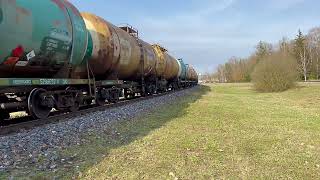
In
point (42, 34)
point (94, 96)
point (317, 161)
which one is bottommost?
point (317, 161)

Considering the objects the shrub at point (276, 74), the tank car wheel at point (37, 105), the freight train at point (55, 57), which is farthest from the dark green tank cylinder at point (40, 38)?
the shrub at point (276, 74)

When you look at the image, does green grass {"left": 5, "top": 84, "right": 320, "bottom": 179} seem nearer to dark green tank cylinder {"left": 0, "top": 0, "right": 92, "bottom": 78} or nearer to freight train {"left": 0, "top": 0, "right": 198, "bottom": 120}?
freight train {"left": 0, "top": 0, "right": 198, "bottom": 120}

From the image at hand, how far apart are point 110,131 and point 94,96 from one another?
16.0 feet

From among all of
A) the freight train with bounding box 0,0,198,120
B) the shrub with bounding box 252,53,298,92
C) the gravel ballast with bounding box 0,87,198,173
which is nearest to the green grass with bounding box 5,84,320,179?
the gravel ballast with bounding box 0,87,198,173

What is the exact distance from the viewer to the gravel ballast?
5.94m

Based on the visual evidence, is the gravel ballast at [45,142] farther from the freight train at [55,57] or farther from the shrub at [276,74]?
the shrub at [276,74]

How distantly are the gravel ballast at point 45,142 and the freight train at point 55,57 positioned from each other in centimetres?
118

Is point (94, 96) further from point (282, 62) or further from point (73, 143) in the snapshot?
point (282, 62)

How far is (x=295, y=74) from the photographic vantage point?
40.9 m

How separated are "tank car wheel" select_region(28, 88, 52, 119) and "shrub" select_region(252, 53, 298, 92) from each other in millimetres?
32385

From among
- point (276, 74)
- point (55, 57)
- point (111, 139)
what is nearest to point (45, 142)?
point (111, 139)

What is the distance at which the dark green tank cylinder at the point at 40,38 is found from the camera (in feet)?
27.5

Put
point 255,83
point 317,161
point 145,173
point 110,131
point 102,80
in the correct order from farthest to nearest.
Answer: point 255,83 → point 102,80 → point 110,131 → point 317,161 → point 145,173

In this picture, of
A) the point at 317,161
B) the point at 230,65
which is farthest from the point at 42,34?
→ the point at 230,65
